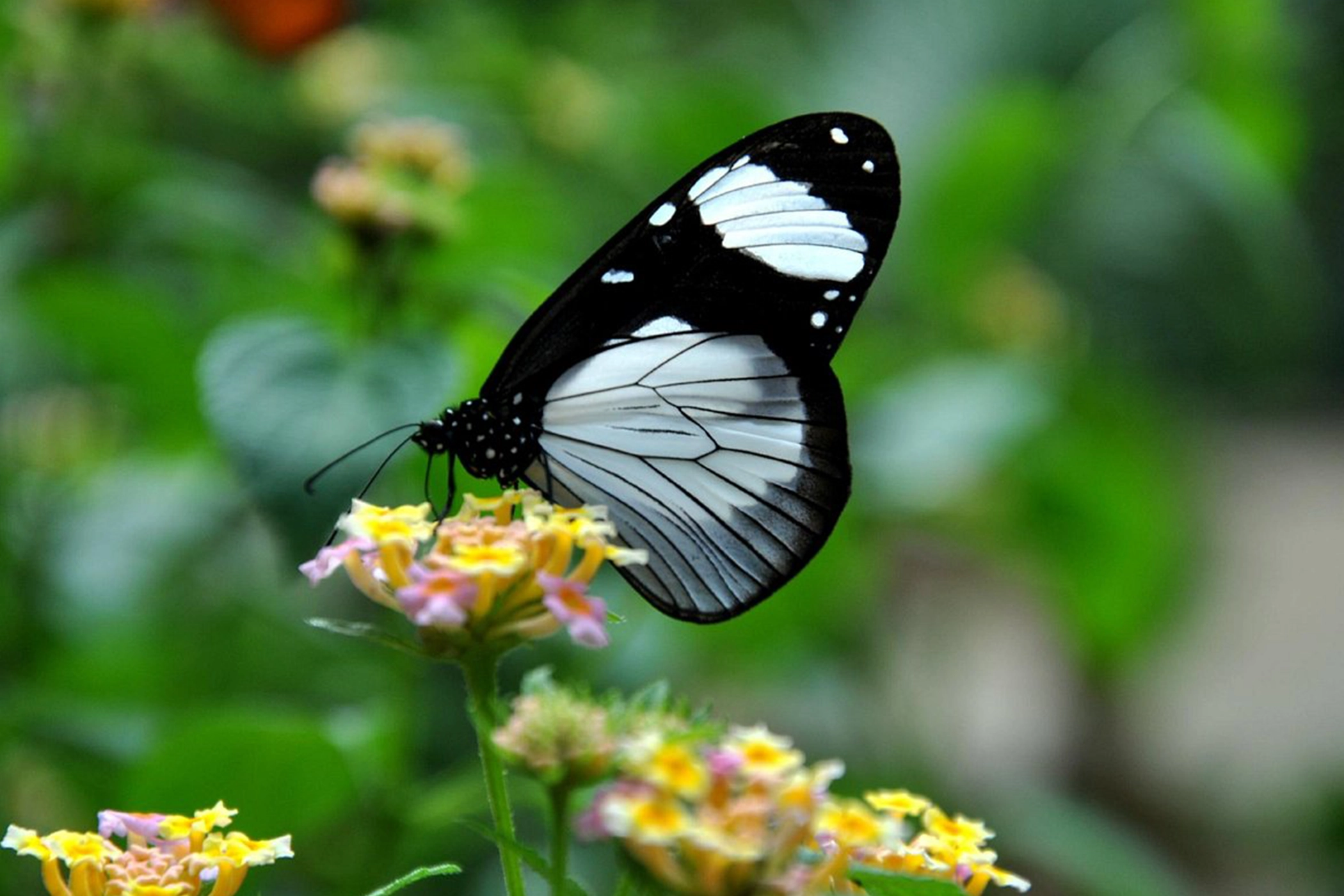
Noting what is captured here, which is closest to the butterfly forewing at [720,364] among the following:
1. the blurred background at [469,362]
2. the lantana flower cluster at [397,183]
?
the blurred background at [469,362]

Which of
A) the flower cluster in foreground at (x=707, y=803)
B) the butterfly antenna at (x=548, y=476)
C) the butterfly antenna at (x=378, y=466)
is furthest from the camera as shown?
the butterfly antenna at (x=548, y=476)

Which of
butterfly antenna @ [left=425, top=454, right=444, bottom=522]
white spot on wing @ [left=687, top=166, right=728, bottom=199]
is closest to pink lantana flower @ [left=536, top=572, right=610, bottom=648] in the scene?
butterfly antenna @ [left=425, top=454, right=444, bottom=522]

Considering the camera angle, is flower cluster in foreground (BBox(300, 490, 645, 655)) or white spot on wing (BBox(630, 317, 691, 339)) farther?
white spot on wing (BBox(630, 317, 691, 339))

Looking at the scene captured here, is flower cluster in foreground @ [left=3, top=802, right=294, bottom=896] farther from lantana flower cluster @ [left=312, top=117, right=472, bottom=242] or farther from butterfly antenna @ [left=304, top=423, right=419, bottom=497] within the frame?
lantana flower cluster @ [left=312, top=117, right=472, bottom=242]

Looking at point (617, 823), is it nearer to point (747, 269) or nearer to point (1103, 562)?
point (747, 269)

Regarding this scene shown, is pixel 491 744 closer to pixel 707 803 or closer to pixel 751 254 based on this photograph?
pixel 707 803

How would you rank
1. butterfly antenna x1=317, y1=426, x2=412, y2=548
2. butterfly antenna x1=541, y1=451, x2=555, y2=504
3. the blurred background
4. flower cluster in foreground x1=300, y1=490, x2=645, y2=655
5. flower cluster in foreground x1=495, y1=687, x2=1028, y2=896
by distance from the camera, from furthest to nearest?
the blurred background < butterfly antenna x1=541, y1=451, x2=555, y2=504 < butterfly antenna x1=317, y1=426, x2=412, y2=548 < flower cluster in foreground x1=300, y1=490, x2=645, y2=655 < flower cluster in foreground x1=495, y1=687, x2=1028, y2=896

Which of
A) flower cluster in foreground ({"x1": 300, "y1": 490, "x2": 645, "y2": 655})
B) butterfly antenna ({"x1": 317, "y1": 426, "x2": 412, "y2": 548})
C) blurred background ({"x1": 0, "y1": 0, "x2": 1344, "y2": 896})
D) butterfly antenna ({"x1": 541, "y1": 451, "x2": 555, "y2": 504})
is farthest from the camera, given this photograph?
blurred background ({"x1": 0, "y1": 0, "x2": 1344, "y2": 896})

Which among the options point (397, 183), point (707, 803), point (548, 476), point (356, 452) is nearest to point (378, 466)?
point (356, 452)

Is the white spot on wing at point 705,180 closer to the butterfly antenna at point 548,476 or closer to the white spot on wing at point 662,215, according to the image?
the white spot on wing at point 662,215

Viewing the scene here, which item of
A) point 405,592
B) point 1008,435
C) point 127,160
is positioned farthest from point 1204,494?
point 405,592
